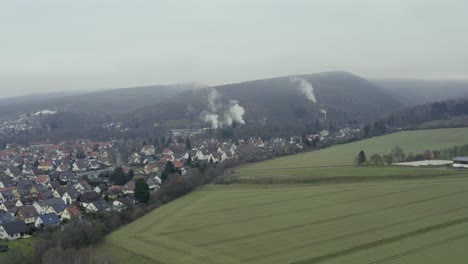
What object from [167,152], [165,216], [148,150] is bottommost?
[148,150]

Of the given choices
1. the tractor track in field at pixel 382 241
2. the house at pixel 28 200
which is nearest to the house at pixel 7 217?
the house at pixel 28 200

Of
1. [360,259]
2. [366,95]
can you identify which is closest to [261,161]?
[360,259]

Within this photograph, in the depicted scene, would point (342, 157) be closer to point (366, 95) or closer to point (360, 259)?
point (360, 259)

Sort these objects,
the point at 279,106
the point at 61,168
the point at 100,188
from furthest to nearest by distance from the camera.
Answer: the point at 279,106, the point at 61,168, the point at 100,188

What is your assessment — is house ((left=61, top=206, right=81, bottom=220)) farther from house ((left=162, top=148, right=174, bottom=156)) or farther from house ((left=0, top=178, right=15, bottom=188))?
house ((left=162, top=148, right=174, bottom=156))

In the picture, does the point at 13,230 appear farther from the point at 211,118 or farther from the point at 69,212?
the point at 211,118

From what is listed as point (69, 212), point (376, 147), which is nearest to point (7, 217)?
point (69, 212)

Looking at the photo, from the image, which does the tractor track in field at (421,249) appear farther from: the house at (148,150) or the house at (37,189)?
the house at (148,150)
